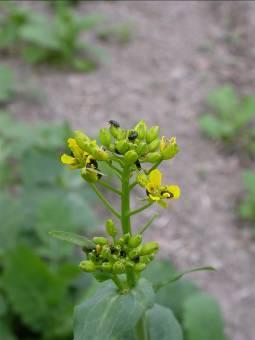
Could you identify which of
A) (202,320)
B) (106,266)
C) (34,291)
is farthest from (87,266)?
(34,291)

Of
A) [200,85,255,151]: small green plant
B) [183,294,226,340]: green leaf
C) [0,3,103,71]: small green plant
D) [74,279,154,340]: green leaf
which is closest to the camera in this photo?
[74,279,154,340]: green leaf

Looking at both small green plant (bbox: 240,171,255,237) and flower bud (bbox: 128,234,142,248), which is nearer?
flower bud (bbox: 128,234,142,248)

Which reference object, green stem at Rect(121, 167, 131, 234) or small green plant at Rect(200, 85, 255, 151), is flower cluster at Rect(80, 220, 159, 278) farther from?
small green plant at Rect(200, 85, 255, 151)

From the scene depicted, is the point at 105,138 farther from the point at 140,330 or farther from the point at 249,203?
the point at 249,203

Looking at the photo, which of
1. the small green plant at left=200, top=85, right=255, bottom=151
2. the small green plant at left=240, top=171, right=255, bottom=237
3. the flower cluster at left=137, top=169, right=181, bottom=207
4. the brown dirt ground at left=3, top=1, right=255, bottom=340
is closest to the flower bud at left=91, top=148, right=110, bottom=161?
the flower cluster at left=137, top=169, right=181, bottom=207

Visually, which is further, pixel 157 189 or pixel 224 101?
pixel 224 101

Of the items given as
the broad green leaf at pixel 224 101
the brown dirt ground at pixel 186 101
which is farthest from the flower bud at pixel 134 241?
the broad green leaf at pixel 224 101

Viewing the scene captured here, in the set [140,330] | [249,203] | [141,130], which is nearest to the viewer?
[141,130]
